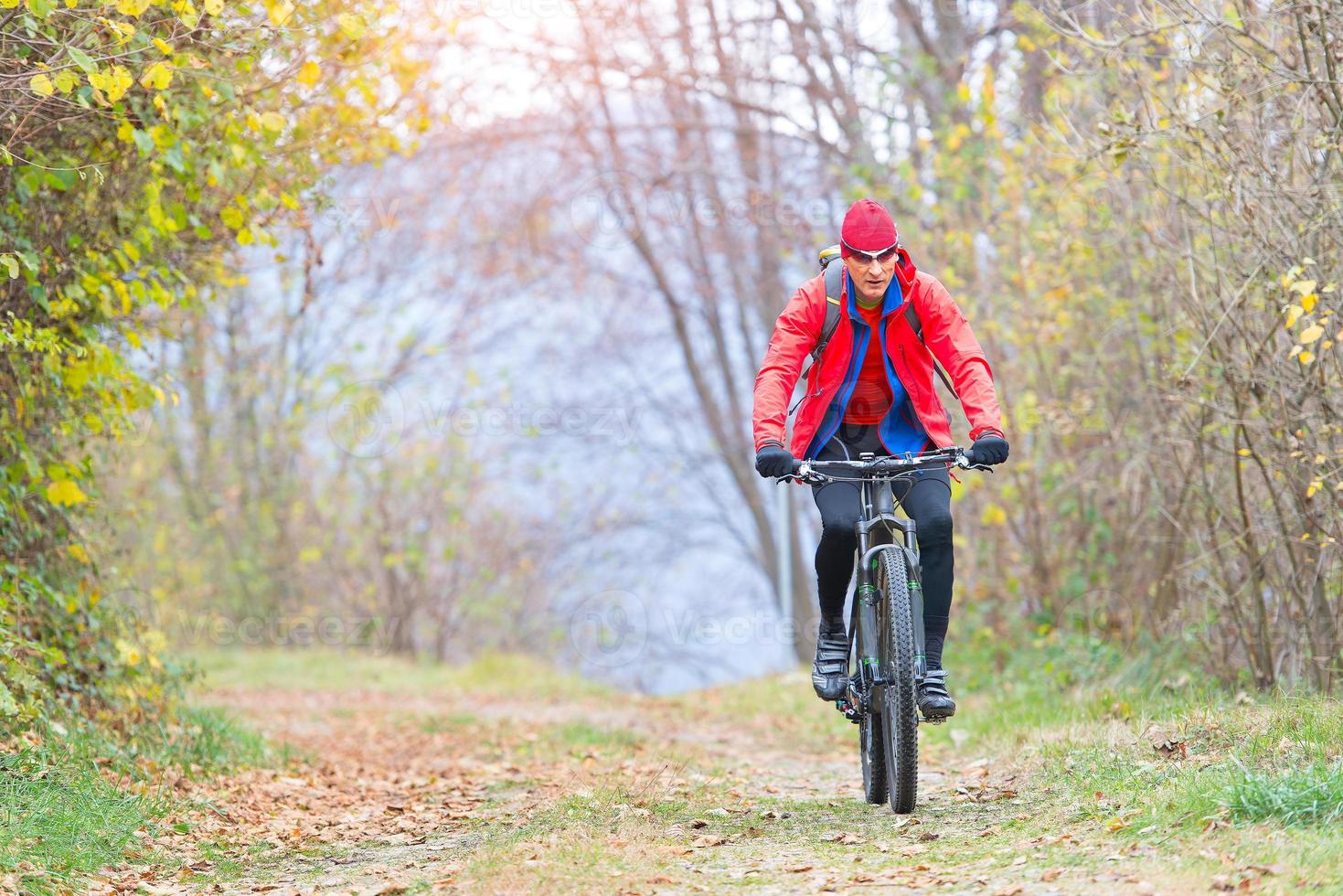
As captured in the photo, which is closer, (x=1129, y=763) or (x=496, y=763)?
(x=1129, y=763)

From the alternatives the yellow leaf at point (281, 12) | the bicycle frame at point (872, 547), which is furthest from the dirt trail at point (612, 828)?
the yellow leaf at point (281, 12)

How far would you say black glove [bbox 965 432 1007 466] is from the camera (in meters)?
4.60

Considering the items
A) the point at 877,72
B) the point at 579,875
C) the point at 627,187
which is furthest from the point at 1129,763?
the point at 627,187

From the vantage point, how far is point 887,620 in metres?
4.82

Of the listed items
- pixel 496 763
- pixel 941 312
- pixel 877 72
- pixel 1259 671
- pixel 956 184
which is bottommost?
pixel 496 763

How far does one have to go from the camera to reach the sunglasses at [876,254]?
4.79 meters

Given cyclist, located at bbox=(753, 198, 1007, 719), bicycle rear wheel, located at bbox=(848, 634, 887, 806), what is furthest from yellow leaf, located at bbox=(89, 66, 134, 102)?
bicycle rear wheel, located at bbox=(848, 634, 887, 806)

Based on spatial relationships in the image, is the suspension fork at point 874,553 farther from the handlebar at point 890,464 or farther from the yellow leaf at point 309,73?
the yellow leaf at point 309,73

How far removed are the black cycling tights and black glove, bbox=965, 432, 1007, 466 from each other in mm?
274

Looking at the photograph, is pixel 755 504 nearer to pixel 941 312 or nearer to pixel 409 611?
pixel 409 611

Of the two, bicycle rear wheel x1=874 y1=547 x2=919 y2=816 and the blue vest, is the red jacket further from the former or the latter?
bicycle rear wheel x1=874 y1=547 x2=919 y2=816

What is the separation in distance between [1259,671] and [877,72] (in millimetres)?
7506

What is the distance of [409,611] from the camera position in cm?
1811

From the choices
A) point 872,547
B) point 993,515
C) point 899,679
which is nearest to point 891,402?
point 872,547
